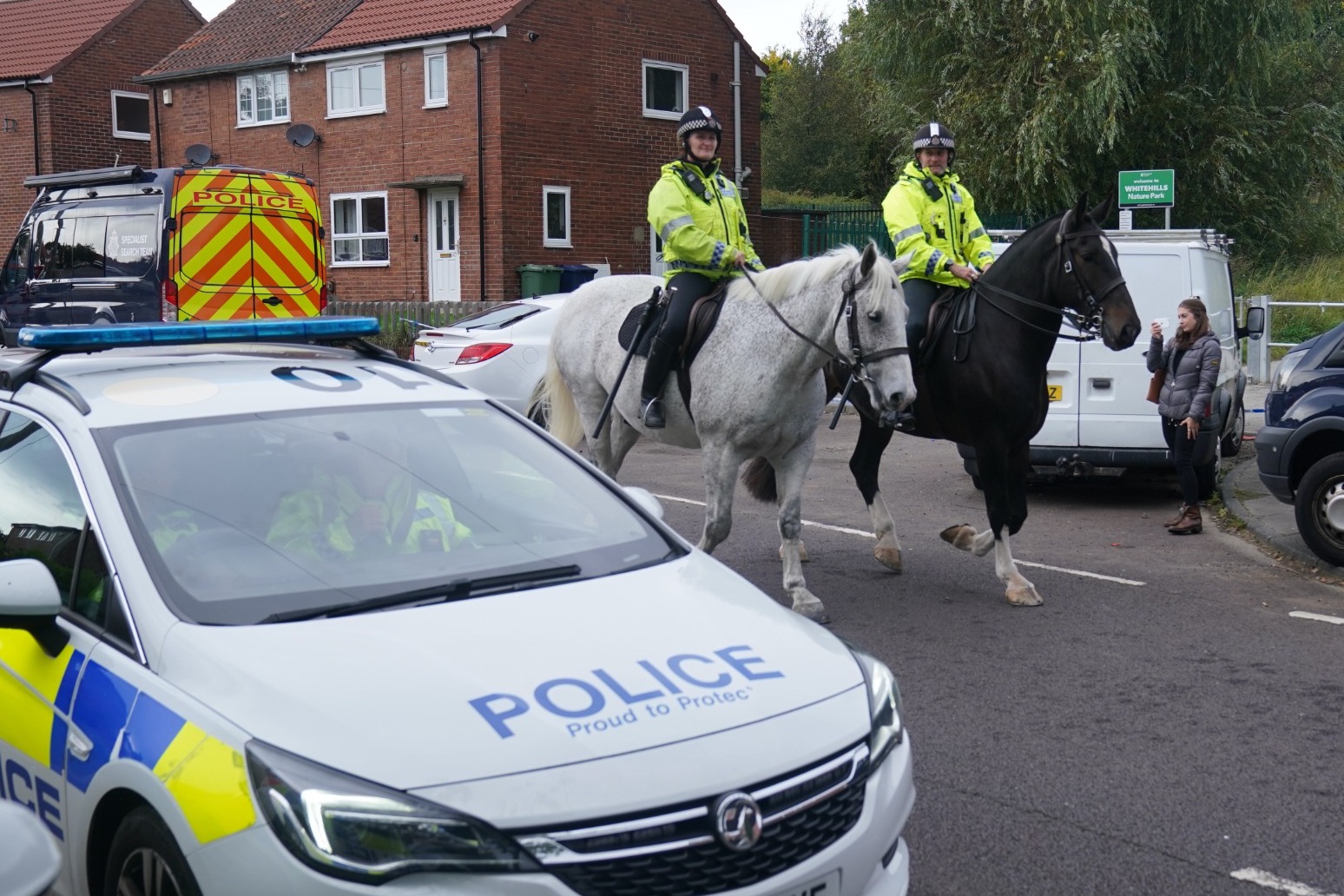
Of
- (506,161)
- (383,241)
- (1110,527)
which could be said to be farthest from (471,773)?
(383,241)

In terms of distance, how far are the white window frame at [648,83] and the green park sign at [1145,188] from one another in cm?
1708

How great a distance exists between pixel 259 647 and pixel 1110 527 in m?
9.15

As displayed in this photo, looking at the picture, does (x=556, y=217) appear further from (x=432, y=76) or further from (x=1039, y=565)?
(x=1039, y=565)

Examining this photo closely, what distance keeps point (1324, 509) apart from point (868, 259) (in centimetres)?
406

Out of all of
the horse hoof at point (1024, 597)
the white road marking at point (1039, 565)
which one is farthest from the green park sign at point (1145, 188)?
the horse hoof at point (1024, 597)

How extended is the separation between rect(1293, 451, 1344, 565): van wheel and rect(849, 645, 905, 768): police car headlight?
6596mm

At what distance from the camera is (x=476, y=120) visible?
31.4 m

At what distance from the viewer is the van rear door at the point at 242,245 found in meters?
16.1

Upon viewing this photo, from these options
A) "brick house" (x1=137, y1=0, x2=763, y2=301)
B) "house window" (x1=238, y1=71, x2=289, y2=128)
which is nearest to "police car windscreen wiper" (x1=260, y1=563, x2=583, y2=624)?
"brick house" (x1=137, y1=0, x2=763, y2=301)

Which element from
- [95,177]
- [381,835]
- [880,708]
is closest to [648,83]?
[95,177]

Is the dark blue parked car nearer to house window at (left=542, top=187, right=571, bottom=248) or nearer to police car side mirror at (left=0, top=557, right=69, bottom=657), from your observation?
police car side mirror at (left=0, top=557, right=69, bottom=657)

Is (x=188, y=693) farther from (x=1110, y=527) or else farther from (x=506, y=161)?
(x=506, y=161)

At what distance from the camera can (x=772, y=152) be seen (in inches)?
2547

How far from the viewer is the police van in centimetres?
1605
